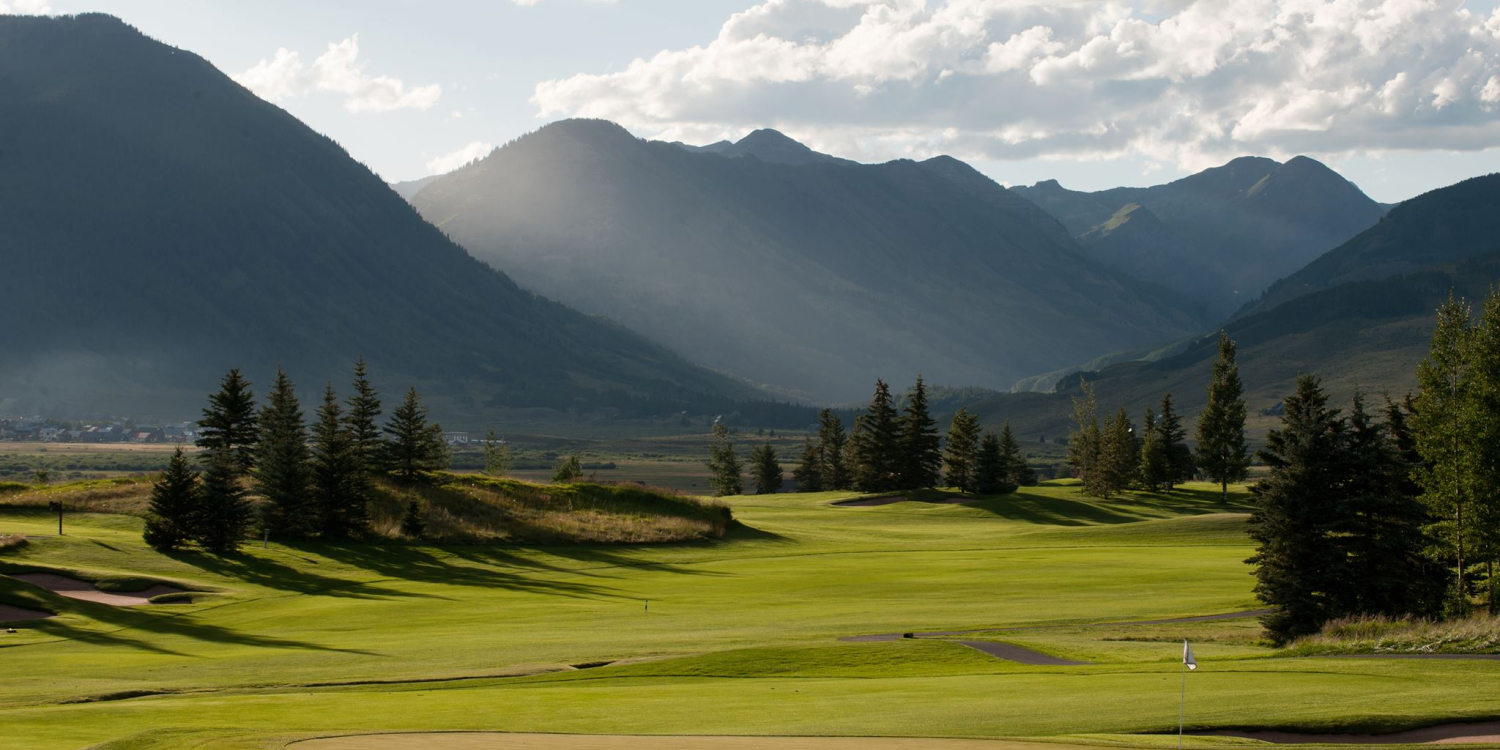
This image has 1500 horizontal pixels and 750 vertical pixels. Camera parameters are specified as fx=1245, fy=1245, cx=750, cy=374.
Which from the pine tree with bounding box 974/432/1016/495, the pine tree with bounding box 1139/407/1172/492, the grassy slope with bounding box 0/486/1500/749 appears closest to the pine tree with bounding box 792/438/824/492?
the pine tree with bounding box 974/432/1016/495

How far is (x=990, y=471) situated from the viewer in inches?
3834

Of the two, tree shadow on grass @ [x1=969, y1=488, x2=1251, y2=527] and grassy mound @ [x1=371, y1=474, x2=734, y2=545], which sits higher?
grassy mound @ [x1=371, y1=474, x2=734, y2=545]

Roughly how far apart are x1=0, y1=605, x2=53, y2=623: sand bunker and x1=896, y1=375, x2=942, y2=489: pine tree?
68958 mm

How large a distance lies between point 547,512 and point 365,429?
37.0ft

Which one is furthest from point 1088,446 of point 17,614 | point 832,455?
point 17,614

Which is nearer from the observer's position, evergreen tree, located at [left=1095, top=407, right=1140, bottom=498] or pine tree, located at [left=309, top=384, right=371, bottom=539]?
pine tree, located at [left=309, top=384, right=371, bottom=539]

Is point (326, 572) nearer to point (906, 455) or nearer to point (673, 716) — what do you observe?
point (673, 716)

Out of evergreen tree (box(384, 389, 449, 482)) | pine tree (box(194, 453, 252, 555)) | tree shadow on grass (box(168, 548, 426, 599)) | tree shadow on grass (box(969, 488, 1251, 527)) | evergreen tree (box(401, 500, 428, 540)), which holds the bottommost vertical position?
tree shadow on grass (box(969, 488, 1251, 527))

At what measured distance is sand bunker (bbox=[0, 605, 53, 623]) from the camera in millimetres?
38219

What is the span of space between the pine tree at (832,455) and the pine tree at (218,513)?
69.6m

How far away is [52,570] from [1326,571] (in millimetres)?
42537

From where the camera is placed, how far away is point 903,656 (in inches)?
1281

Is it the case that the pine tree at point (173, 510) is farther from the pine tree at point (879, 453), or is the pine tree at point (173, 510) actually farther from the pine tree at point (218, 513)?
the pine tree at point (879, 453)

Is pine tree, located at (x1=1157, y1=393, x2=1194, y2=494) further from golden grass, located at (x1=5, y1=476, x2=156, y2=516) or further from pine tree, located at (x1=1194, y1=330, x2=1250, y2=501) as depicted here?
golden grass, located at (x1=5, y1=476, x2=156, y2=516)
